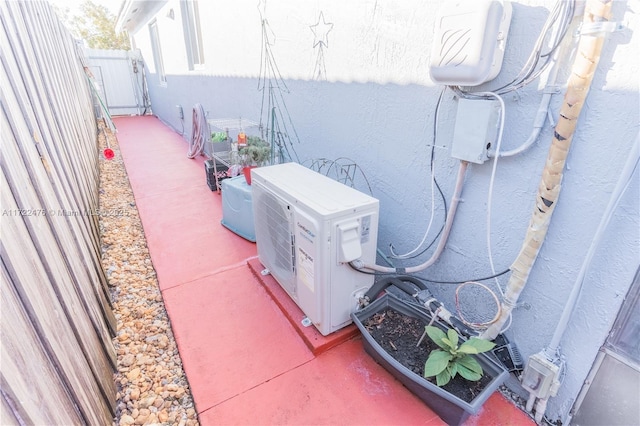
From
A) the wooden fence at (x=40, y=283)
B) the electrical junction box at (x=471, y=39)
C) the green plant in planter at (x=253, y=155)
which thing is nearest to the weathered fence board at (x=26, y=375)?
the wooden fence at (x=40, y=283)

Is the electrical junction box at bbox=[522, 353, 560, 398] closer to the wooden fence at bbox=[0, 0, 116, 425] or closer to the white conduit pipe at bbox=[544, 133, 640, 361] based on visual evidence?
the white conduit pipe at bbox=[544, 133, 640, 361]

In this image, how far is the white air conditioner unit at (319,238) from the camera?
1.47 m

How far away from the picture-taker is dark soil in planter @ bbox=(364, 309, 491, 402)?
1314mm

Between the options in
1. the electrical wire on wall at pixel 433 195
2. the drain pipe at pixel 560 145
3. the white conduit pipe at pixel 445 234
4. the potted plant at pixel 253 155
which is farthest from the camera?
the potted plant at pixel 253 155

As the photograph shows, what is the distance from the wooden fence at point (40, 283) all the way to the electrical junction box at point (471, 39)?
5.00ft

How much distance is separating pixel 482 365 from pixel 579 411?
1.22 feet

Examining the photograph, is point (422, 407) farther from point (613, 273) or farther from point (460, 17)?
point (460, 17)

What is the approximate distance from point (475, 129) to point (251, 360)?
1.53m

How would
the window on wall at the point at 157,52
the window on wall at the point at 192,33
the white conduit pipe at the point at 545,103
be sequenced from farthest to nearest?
the window on wall at the point at 157,52, the window on wall at the point at 192,33, the white conduit pipe at the point at 545,103

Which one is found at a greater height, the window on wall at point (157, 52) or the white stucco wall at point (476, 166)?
the window on wall at point (157, 52)

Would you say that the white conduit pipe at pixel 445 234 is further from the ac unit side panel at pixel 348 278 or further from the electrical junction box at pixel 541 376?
the electrical junction box at pixel 541 376

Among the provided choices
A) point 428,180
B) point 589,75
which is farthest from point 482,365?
point 589,75

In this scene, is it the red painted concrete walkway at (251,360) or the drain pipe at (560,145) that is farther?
the red painted concrete walkway at (251,360)

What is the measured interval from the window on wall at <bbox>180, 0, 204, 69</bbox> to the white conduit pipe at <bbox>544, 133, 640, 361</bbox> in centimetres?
542
